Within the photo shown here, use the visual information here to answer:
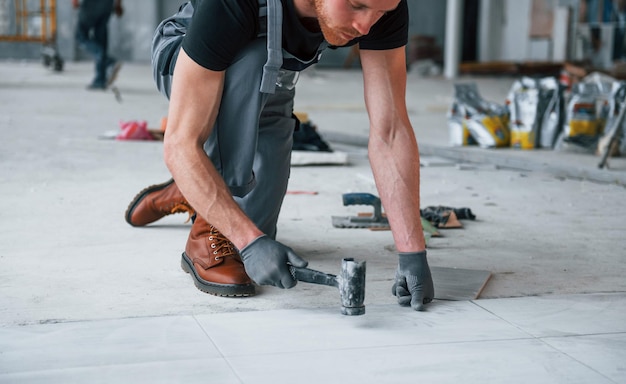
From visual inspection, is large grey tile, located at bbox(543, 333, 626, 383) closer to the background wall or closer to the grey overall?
the grey overall

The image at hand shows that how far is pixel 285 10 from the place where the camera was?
2.23 meters

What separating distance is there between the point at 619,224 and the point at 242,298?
1.80m

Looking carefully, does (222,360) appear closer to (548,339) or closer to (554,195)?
(548,339)

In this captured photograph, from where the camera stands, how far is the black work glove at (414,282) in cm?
232

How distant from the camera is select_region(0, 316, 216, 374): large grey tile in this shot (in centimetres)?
191

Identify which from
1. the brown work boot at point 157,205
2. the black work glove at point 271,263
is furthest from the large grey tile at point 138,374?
the brown work boot at point 157,205

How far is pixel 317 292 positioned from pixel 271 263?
0.42 m

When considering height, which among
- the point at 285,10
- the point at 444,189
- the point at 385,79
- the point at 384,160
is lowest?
the point at 444,189

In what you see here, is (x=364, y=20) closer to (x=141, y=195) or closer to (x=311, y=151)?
(x=141, y=195)

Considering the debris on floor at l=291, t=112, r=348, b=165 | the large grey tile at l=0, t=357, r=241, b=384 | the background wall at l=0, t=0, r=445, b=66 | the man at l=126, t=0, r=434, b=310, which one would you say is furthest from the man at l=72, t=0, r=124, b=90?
the large grey tile at l=0, t=357, r=241, b=384

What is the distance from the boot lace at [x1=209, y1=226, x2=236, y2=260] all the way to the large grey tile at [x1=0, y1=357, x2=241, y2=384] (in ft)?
2.10

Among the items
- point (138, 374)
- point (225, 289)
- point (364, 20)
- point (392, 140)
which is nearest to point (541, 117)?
point (392, 140)

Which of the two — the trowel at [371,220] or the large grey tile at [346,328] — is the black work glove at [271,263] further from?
the trowel at [371,220]

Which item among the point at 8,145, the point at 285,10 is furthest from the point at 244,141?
the point at 8,145
